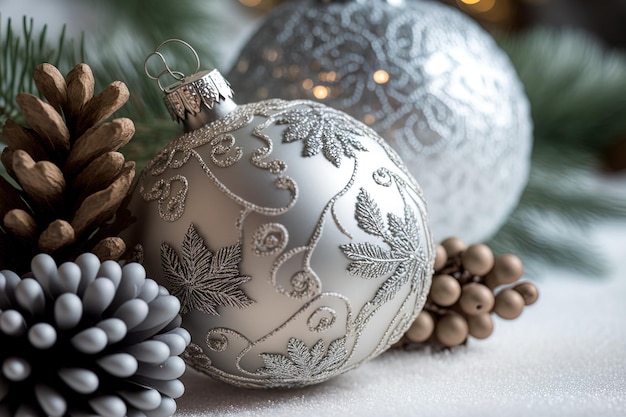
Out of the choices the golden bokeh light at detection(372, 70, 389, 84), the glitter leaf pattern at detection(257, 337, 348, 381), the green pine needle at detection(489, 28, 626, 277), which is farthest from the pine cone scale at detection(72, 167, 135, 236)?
the green pine needle at detection(489, 28, 626, 277)

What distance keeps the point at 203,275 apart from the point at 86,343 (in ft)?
0.26

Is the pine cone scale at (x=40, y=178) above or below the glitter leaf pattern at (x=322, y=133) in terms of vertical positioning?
below

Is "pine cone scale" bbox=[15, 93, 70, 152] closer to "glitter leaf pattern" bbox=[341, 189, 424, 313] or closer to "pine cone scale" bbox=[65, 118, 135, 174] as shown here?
"pine cone scale" bbox=[65, 118, 135, 174]

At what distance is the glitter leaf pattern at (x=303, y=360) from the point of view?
0.38m

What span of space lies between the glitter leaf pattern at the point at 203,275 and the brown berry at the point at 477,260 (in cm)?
20

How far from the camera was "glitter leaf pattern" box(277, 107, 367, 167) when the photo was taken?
40cm

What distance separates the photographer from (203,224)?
1.23 ft

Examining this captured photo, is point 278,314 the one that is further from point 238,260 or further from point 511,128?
point 511,128

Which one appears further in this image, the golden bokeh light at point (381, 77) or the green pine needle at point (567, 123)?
the green pine needle at point (567, 123)

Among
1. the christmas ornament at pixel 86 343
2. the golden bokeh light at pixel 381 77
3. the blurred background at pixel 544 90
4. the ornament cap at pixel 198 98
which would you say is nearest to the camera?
the christmas ornament at pixel 86 343

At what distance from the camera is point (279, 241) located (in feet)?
1.21

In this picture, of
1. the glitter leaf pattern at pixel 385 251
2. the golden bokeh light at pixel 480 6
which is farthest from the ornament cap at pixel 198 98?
the golden bokeh light at pixel 480 6

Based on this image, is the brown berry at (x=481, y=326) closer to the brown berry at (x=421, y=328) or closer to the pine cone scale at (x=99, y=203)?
the brown berry at (x=421, y=328)

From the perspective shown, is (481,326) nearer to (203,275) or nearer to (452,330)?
(452,330)
